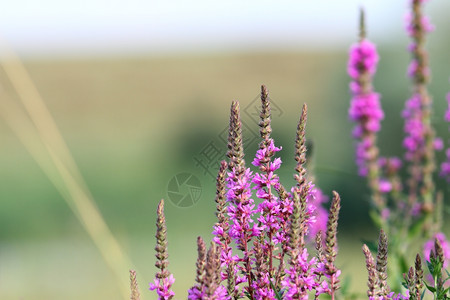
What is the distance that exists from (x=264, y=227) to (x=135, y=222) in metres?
21.0

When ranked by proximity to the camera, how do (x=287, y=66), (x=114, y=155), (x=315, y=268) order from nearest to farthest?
(x=315, y=268), (x=114, y=155), (x=287, y=66)

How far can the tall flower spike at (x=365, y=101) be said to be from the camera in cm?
458

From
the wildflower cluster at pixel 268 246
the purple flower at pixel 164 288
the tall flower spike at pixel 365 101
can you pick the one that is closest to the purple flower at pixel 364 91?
the tall flower spike at pixel 365 101

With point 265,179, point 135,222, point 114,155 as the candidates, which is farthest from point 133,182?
point 265,179

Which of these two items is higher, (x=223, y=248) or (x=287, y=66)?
(x=287, y=66)

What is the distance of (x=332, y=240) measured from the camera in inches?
71.1

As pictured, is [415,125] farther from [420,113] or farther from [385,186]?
[385,186]

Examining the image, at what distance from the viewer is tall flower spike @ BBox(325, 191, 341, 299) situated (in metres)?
1.79

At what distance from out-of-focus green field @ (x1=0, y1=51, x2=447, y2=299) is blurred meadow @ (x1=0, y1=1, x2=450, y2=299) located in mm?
54

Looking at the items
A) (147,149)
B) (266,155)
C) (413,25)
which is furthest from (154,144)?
(266,155)

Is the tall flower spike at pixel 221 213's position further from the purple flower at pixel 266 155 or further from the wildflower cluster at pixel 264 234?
the purple flower at pixel 266 155

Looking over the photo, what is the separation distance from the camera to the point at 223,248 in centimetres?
198

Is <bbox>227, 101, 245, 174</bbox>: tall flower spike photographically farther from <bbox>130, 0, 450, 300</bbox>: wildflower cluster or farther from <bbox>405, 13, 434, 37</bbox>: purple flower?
<bbox>405, 13, 434, 37</bbox>: purple flower

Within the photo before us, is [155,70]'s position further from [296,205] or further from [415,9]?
[296,205]
